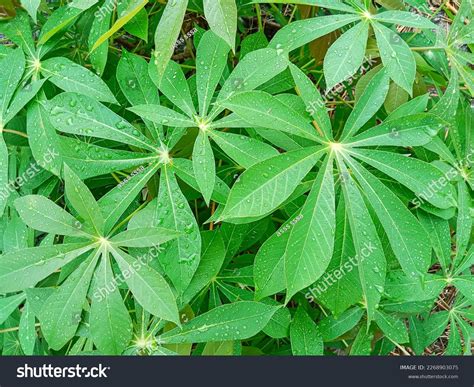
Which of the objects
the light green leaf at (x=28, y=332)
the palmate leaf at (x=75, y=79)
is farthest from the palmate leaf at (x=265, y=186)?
the light green leaf at (x=28, y=332)

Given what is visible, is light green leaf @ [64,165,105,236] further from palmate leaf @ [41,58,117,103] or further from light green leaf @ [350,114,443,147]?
light green leaf @ [350,114,443,147]

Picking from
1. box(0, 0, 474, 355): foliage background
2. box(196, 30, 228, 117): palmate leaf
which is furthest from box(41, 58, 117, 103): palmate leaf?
box(196, 30, 228, 117): palmate leaf

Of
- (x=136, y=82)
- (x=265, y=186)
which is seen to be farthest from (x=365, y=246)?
(x=136, y=82)

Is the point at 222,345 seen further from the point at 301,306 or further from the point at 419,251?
the point at 419,251

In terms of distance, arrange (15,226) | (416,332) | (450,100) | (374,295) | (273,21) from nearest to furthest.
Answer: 1. (374,295)
2. (450,100)
3. (15,226)
4. (416,332)
5. (273,21)

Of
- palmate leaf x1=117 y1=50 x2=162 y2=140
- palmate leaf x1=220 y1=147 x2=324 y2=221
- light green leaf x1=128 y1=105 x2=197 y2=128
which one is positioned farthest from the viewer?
palmate leaf x1=117 y1=50 x2=162 y2=140

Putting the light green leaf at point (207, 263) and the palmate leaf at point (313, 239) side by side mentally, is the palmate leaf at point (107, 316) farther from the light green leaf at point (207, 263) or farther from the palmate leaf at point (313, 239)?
the palmate leaf at point (313, 239)

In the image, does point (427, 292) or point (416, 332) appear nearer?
point (427, 292)

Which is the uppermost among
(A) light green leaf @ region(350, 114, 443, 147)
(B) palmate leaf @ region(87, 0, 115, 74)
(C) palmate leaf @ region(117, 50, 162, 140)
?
(B) palmate leaf @ region(87, 0, 115, 74)

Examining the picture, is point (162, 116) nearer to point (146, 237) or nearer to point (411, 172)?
point (146, 237)

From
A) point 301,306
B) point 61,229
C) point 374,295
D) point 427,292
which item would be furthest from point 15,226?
point 427,292

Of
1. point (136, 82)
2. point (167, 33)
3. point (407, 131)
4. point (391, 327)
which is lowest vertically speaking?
point (391, 327)
